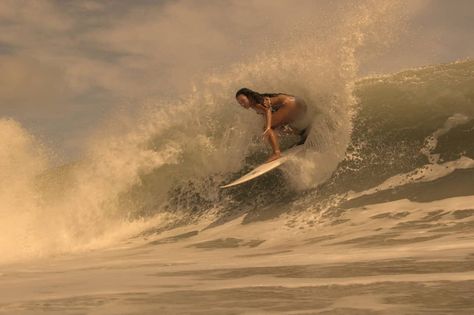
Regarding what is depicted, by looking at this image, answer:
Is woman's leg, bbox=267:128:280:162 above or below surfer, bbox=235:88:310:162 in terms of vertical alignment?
below

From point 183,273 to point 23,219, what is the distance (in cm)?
665

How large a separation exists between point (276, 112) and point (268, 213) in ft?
5.08

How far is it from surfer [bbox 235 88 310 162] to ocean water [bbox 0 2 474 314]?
0.22m

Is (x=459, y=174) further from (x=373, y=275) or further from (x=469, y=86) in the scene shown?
(x=373, y=275)

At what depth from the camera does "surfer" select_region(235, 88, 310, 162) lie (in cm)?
787

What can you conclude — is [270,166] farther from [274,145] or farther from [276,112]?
[276,112]

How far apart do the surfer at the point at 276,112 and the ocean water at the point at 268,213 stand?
0.73 feet

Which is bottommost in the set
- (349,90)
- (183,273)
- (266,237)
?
(266,237)

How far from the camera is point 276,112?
8203 millimetres

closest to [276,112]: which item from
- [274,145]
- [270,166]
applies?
[274,145]

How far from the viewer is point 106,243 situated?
8.01 meters

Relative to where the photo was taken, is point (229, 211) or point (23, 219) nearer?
point (229, 211)

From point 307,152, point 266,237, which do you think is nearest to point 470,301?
point 266,237

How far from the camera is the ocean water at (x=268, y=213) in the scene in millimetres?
2819
